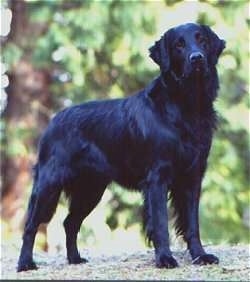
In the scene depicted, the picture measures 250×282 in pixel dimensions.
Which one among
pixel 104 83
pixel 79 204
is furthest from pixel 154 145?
pixel 104 83

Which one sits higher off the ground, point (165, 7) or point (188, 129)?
point (165, 7)

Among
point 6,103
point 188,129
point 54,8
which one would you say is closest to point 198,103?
point 188,129

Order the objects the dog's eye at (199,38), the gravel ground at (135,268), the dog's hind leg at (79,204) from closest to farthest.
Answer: the gravel ground at (135,268) → the dog's eye at (199,38) → the dog's hind leg at (79,204)

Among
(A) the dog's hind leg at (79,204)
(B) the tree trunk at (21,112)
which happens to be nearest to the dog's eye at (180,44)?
(A) the dog's hind leg at (79,204)

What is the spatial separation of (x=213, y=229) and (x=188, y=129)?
748 centimetres

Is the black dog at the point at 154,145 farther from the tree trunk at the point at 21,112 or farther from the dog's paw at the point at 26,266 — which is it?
the tree trunk at the point at 21,112

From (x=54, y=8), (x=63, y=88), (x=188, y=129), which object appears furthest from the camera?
(x=63, y=88)

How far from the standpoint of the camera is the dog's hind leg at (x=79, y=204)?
6801mm

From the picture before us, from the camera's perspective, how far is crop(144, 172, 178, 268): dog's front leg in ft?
19.7

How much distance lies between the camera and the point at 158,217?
6094 millimetres

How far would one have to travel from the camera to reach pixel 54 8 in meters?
13.0

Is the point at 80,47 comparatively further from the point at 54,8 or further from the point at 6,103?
the point at 6,103

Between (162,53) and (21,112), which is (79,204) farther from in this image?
(21,112)

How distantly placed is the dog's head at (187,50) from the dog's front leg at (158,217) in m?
→ 0.90
